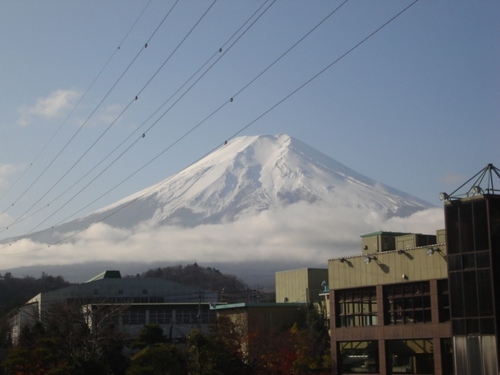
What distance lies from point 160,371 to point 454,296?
1354 centimetres

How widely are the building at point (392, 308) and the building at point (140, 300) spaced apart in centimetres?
3634

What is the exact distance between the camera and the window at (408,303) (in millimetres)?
36856

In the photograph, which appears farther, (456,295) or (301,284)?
(301,284)

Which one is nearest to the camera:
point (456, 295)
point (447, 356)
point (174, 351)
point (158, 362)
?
point (158, 362)

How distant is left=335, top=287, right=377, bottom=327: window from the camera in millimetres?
40188

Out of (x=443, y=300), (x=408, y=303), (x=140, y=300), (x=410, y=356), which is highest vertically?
(x=443, y=300)

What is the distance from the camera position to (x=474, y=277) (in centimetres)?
3309

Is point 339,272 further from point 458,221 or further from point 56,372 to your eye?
point 56,372

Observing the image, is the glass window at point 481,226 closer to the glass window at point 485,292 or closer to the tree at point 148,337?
the glass window at point 485,292

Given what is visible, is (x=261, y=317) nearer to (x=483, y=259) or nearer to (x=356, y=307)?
(x=356, y=307)

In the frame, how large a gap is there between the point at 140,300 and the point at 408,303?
65666 millimetres

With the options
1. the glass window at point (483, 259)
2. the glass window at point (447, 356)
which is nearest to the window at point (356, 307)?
the glass window at point (447, 356)

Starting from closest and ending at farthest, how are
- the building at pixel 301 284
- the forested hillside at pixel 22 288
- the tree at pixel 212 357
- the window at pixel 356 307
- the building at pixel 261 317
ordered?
the tree at pixel 212 357 → the window at pixel 356 307 → the building at pixel 261 317 → the building at pixel 301 284 → the forested hillside at pixel 22 288

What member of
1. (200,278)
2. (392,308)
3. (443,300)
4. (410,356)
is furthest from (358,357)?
(200,278)
